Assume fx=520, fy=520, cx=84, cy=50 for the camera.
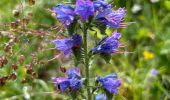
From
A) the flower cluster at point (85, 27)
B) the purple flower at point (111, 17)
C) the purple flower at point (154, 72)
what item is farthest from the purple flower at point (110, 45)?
the purple flower at point (154, 72)

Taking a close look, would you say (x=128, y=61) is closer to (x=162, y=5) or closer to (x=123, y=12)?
(x=162, y=5)

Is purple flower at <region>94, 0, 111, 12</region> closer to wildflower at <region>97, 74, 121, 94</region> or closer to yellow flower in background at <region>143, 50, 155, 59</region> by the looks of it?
wildflower at <region>97, 74, 121, 94</region>

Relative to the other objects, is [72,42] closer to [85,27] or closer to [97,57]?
[85,27]

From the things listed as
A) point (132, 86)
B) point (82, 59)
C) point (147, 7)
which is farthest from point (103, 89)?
point (147, 7)

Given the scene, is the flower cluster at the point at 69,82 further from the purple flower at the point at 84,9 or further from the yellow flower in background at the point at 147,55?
the yellow flower in background at the point at 147,55

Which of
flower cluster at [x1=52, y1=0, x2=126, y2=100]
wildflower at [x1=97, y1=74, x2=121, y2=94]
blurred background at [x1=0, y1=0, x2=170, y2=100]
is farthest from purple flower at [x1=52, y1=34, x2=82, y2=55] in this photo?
blurred background at [x1=0, y1=0, x2=170, y2=100]

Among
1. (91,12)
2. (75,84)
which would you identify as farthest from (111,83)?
(91,12)

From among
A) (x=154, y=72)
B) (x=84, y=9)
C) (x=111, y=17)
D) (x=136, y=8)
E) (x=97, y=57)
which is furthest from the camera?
(x=136, y=8)

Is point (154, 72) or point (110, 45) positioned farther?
point (154, 72)
